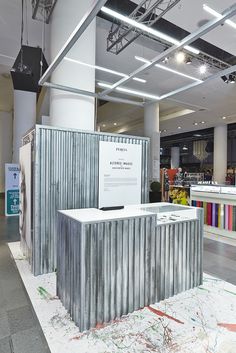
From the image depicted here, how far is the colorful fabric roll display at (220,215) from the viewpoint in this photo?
16.5 feet

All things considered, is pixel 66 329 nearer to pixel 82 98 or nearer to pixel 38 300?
pixel 38 300

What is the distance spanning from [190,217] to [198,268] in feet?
2.07

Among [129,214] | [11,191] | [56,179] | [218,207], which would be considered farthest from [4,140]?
[129,214]

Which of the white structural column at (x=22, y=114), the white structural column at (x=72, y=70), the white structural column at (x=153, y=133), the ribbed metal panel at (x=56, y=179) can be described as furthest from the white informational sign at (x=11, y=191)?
the white structural column at (x=153, y=133)

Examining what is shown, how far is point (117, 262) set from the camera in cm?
225

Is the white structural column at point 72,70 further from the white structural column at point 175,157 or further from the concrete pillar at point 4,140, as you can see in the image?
the white structural column at point 175,157

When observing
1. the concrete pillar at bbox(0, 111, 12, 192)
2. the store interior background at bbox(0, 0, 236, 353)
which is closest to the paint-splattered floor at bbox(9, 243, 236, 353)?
the store interior background at bbox(0, 0, 236, 353)

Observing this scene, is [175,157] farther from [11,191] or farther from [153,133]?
[11,191]

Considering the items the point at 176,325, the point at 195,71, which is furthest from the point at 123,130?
the point at 176,325

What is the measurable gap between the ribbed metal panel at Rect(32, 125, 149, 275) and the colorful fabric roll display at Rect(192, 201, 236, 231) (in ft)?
10.1

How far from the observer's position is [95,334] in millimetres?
2018

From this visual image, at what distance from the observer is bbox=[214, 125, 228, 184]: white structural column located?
13461 millimetres

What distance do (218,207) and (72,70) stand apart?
4126 mm

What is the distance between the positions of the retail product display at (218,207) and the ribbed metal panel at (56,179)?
3.04 meters
